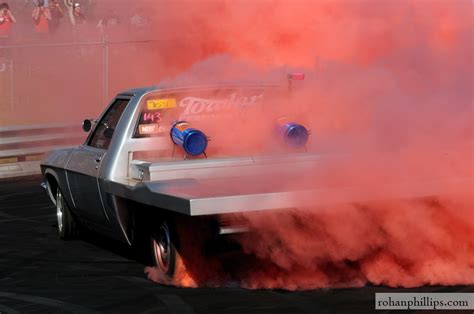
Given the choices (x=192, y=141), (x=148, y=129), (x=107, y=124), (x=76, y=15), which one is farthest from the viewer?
(x=76, y=15)

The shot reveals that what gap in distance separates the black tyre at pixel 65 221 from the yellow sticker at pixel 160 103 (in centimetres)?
166

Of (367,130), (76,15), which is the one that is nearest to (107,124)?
(367,130)

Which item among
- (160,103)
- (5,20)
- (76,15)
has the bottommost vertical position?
(160,103)

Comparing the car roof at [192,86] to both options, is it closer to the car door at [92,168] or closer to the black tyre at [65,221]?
the car door at [92,168]

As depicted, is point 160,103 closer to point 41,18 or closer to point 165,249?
point 165,249

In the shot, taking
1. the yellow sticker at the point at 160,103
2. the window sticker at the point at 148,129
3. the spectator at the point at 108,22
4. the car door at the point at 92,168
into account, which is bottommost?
the car door at the point at 92,168

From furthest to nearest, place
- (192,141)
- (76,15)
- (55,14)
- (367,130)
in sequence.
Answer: (55,14), (76,15), (192,141), (367,130)

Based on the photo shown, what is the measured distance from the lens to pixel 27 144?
55.5 feet

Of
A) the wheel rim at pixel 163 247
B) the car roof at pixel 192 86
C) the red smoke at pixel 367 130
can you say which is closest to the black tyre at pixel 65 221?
the car roof at pixel 192 86

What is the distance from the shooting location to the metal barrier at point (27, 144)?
16484mm

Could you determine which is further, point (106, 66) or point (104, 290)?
point (106, 66)

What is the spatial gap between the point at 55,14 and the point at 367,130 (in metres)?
13.3

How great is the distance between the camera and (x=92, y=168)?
8766mm

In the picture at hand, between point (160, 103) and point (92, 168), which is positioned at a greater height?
point (160, 103)
